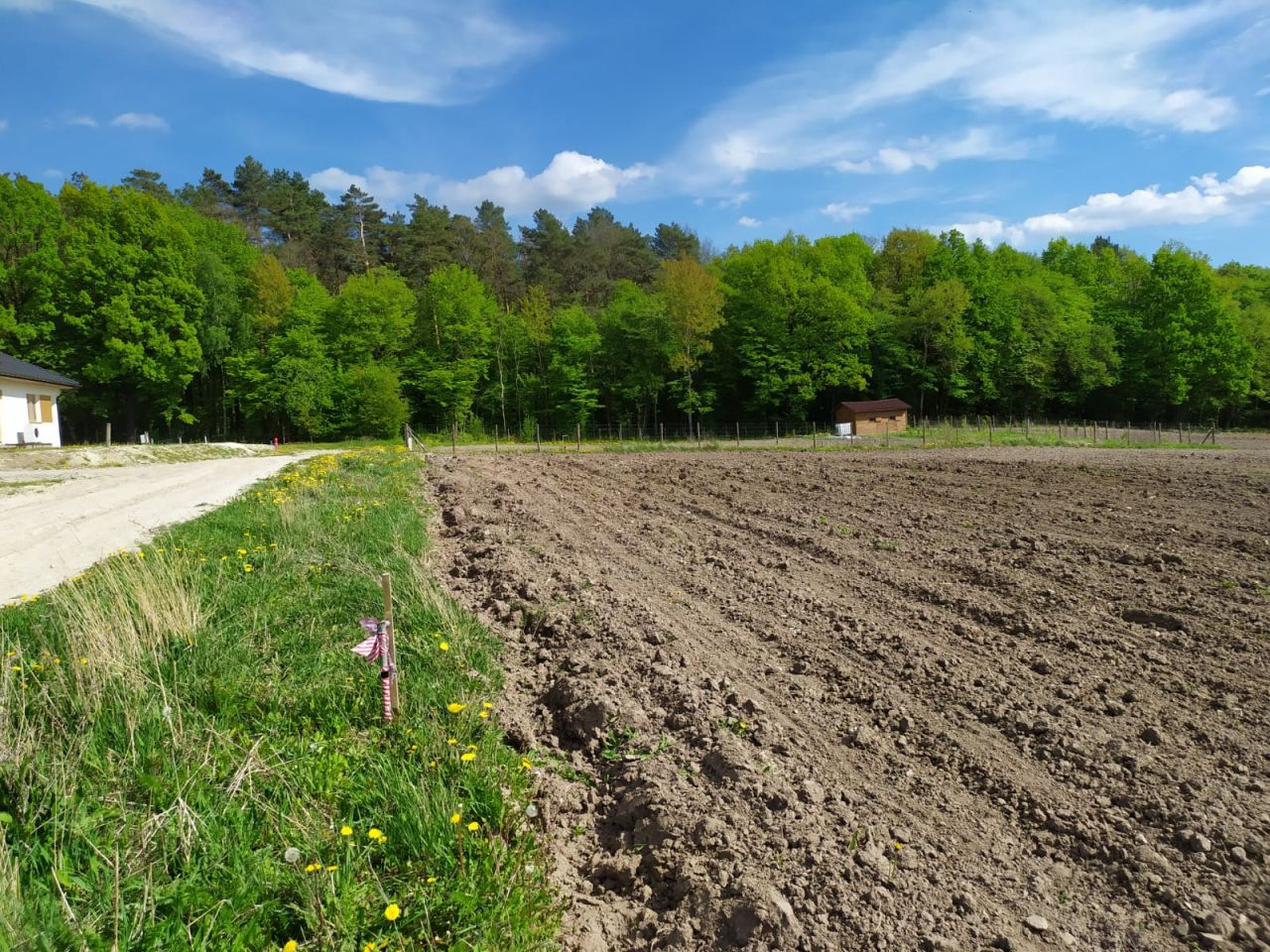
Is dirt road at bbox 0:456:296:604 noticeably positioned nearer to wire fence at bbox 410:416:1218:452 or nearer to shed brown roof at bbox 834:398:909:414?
wire fence at bbox 410:416:1218:452

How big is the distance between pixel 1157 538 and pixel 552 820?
31.3 feet

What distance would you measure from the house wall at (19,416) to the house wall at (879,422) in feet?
143

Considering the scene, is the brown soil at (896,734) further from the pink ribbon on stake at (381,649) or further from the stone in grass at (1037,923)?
the pink ribbon on stake at (381,649)

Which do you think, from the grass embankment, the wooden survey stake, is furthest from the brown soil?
the wooden survey stake

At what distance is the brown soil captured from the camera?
310 centimetres

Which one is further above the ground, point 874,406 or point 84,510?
point 874,406

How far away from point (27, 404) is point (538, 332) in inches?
1132

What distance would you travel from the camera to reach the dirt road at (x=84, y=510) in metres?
8.06

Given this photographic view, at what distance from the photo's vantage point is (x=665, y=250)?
77625 mm

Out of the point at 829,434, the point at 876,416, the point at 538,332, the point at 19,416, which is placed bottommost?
the point at 829,434

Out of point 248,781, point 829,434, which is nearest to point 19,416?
point 248,781

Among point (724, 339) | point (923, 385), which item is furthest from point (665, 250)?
point (923, 385)

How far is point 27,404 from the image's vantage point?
31.8 metres

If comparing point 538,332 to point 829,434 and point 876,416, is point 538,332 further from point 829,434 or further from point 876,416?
point 876,416
